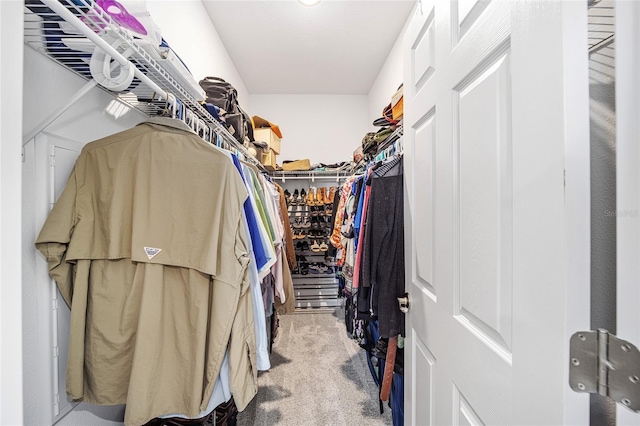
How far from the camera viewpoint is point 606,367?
0.34 meters

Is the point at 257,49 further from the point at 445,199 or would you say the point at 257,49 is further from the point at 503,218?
the point at 503,218

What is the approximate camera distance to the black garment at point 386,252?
1.28m

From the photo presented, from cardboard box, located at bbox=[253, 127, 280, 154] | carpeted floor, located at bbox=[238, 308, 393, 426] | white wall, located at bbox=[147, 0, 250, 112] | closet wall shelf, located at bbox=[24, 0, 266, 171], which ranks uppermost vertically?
white wall, located at bbox=[147, 0, 250, 112]

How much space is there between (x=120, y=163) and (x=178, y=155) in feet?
0.62

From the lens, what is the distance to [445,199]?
74 centimetres

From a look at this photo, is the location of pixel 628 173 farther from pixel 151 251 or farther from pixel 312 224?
pixel 312 224

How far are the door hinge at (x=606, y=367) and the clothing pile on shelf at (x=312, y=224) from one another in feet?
9.90

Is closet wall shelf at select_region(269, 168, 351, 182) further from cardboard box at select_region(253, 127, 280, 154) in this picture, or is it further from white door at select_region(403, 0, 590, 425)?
white door at select_region(403, 0, 590, 425)

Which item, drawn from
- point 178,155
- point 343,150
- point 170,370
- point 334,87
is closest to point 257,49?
point 334,87

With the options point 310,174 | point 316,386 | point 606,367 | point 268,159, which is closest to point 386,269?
point 606,367

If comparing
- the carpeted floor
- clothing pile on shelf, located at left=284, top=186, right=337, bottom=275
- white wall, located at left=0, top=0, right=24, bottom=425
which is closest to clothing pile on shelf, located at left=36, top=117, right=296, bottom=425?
white wall, located at left=0, top=0, right=24, bottom=425

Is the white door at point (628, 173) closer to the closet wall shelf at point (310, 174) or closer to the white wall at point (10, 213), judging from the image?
the white wall at point (10, 213)

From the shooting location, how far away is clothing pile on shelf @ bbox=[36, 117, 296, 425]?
0.85 m

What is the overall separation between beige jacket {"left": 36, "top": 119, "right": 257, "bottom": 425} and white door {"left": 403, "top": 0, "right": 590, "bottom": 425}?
66 centimetres
